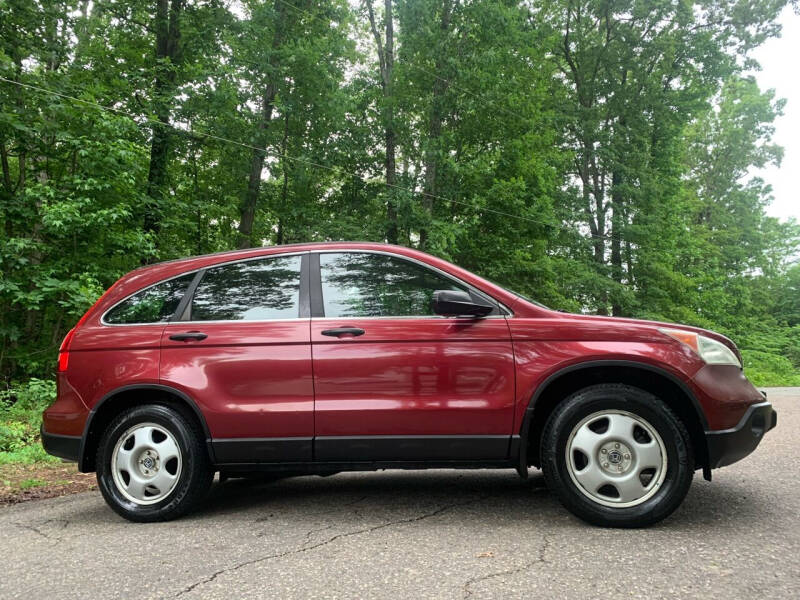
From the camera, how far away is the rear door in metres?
3.65

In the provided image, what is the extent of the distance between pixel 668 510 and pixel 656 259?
22606 mm

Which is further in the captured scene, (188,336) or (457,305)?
(188,336)

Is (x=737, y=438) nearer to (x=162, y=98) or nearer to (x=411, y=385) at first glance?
(x=411, y=385)

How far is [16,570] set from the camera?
2.94m

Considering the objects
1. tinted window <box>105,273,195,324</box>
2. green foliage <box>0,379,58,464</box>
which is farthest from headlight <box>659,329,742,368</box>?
green foliage <box>0,379,58,464</box>

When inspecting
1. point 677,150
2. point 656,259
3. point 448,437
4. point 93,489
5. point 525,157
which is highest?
point 677,150

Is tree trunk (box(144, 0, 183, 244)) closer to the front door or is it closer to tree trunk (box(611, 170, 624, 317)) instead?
the front door

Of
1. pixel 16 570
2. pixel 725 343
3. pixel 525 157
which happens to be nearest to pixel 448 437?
pixel 725 343

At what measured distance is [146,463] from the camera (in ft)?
12.5

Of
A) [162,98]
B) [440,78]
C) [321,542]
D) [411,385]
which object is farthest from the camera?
[440,78]

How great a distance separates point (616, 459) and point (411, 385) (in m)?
1.24

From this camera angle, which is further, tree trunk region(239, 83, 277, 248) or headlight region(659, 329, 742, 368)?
tree trunk region(239, 83, 277, 248)

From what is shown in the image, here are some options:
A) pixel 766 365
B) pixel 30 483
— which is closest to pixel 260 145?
pixel 30 483

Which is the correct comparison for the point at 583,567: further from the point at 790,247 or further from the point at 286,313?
the point at 790,247
